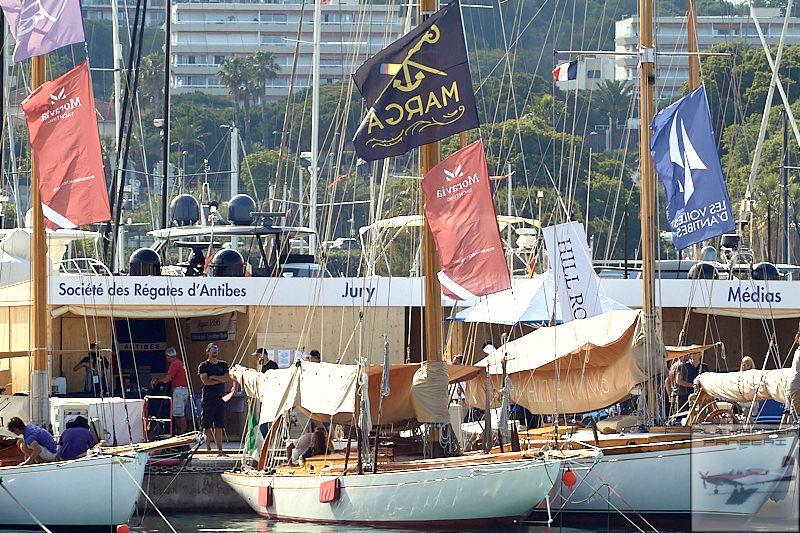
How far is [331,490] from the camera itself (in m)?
20.0

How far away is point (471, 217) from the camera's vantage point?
20250 mm

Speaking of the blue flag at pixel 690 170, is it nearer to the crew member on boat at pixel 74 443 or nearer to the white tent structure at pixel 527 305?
the white tent structure at pixel 527 305

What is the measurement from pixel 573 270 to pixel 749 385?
5591mm

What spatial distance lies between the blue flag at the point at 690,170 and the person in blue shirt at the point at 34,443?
8.56 metres

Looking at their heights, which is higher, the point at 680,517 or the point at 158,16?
the point at 158,16

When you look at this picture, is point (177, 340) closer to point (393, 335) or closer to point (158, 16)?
point (393, 335)

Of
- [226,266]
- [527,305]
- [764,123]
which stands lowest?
[527,305]

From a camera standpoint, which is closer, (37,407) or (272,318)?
(37,407)

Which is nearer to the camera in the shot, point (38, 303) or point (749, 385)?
point (749, 385)

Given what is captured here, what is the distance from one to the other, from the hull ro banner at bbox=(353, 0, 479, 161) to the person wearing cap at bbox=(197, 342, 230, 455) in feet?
18.9

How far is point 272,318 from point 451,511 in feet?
31.1

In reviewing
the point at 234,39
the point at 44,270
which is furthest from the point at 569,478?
the point at 234,39

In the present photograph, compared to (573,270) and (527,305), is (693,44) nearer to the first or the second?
(573,270)

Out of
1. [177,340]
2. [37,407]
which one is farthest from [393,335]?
[37,407]
